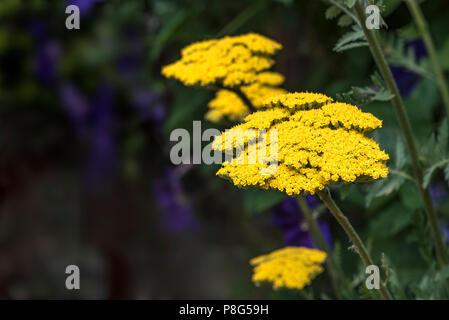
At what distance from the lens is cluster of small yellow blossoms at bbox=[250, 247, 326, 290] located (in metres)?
0.84

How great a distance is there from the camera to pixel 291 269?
2.78 ft

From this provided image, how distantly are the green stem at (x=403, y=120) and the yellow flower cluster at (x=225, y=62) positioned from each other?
0.48ft

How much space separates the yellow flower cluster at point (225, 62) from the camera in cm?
81

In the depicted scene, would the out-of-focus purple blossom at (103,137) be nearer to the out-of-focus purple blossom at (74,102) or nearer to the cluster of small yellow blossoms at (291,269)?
the out-of-focus purple blossom at (74,102)

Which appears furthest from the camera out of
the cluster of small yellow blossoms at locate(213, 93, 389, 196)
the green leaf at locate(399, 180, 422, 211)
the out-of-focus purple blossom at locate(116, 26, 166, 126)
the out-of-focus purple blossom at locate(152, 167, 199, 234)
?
the out-of-focus purple blossom at locate(116, 26, 166, 126)

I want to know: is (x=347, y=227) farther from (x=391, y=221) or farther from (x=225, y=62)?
(x=391, y=221)

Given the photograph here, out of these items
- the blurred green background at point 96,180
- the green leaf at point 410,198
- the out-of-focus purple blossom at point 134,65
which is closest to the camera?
the green leaf at point 410,198

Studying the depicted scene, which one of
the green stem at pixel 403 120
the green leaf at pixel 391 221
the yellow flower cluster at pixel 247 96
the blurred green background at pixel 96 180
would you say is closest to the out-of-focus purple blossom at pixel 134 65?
the blurred green background at pixel 96 180

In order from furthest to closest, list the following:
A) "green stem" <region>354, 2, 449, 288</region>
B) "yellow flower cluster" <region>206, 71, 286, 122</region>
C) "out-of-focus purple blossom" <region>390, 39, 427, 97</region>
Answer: "out-of-focus purple blossom" <region>390, 39, 427, 97</region> → "yellow flower cluster" <region>206, 71, 286, 122</region> → "green stem" <region>354, 2, 449, 288</region>

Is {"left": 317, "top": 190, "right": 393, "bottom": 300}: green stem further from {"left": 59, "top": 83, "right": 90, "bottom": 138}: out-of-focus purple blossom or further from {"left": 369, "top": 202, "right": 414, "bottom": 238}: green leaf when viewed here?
{"left": 59, "top": 83, "right": 90, "bottom": 138}: out-of-focus purple blossom

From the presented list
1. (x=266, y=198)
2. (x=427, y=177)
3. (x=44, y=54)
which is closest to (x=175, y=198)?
(x=266, y=198)

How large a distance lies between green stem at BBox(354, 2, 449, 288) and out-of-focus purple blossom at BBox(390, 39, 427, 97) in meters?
0.52

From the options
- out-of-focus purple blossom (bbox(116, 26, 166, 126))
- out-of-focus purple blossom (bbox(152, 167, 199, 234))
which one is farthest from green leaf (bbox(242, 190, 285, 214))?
out-of-focus purple blossom (bbox(116, 26, 166, 126))

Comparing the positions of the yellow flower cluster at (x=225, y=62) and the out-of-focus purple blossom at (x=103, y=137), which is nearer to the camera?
the yellow flower cluster at (x=225, y=62)
